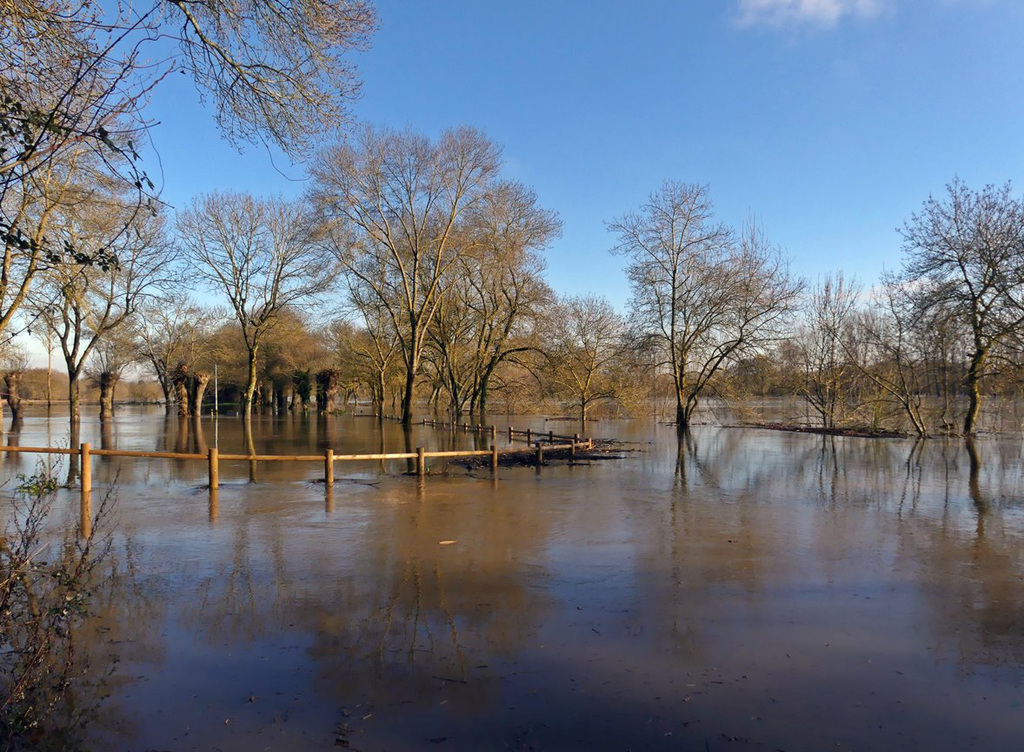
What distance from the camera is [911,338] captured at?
28391mm

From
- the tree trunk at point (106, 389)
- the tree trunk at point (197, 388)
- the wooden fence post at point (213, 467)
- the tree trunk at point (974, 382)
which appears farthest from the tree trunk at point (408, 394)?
the tree trunk at point (974, 382)

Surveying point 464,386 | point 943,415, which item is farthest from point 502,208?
point 943,415

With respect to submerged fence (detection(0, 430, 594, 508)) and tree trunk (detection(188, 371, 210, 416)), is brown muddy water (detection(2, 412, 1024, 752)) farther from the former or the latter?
tree trunk (detection(188, 371, 210, 416))

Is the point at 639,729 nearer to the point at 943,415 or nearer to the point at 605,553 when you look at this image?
the point at 605,553

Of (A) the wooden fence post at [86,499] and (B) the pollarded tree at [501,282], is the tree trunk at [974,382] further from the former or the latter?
(A) the wooden fence post at [86,499]

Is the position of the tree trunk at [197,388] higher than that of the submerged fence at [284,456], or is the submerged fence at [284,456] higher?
the tree trunk at [197,388]

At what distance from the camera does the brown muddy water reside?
4027 millimetres

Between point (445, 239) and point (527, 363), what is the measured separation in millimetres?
8130

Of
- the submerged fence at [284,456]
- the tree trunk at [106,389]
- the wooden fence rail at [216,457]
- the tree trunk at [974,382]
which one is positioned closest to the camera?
the wooden fence rail at [216,457]

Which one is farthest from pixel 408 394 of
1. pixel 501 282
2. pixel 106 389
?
pixel 106 389

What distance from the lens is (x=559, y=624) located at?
5.70 meters

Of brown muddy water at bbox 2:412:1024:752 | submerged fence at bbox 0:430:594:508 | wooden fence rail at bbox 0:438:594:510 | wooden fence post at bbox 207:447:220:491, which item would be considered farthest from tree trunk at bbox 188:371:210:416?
wooden fence post at bbox 207:447:220:491

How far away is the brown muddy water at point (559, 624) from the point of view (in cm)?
403

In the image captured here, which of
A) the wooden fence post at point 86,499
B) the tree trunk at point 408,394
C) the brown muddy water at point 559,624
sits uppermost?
the tree trunk at point 408,394
